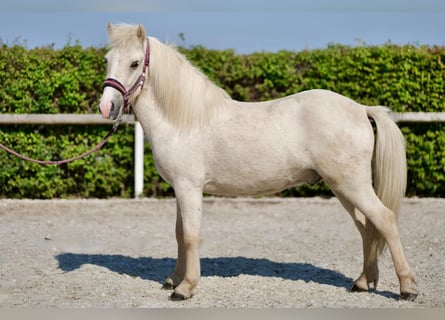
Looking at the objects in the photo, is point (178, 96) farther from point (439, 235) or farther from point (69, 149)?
point (69, 149)

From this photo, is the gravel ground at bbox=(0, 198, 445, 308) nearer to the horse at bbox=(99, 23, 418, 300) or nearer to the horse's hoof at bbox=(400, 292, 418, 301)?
the horse's hoof at bbox=(400, 292, 418, 301)

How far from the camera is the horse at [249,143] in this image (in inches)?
183

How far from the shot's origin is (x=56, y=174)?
377 inches

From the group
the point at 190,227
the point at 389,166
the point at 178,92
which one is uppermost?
the point at 178,92

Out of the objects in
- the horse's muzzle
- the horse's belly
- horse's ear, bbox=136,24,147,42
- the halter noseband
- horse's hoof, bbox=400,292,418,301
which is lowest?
horse's hoof, bbox=400,292,418,301

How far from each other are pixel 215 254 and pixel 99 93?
4275 mm

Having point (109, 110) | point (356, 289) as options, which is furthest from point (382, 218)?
point (109, 110)

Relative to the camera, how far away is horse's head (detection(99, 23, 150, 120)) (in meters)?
4.71

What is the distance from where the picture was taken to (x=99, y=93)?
972 centimetres

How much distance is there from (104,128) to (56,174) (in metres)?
1.09

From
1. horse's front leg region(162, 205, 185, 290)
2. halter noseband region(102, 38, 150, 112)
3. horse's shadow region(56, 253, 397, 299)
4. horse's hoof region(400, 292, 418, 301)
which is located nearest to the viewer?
horse's hoof region(400, 292, 418, 301)

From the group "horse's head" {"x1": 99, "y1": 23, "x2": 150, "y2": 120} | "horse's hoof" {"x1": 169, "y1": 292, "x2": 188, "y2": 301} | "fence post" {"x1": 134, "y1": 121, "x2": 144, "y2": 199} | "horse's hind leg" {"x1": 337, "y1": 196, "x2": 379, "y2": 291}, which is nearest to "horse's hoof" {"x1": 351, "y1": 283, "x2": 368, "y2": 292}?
"horse's hind leg" {"x1": 337, "y1": 196, "x2": 379, "y2": 291}

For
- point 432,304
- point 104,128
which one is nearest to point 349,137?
point 432,304

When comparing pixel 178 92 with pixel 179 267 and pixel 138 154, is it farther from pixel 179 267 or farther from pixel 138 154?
pixel 138 154
